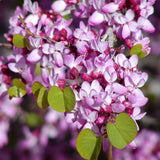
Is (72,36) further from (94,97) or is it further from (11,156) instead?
(11,156)

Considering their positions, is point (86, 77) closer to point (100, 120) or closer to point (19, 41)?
point (100, 120)

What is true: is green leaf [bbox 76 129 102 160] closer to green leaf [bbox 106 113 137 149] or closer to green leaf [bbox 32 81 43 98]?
green leaf [bbox 106 113 137 149]

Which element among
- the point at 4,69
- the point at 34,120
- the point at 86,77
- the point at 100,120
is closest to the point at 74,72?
the point at 86,77

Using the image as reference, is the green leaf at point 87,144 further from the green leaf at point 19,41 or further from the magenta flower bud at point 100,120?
the green leaf at point 19,41

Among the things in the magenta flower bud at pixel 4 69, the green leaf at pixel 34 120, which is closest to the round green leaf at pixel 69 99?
the magenta flower bud at pixel 4 69

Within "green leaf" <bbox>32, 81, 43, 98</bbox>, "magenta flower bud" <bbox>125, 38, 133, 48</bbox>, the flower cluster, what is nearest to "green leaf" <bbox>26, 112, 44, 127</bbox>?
the flower cluster
